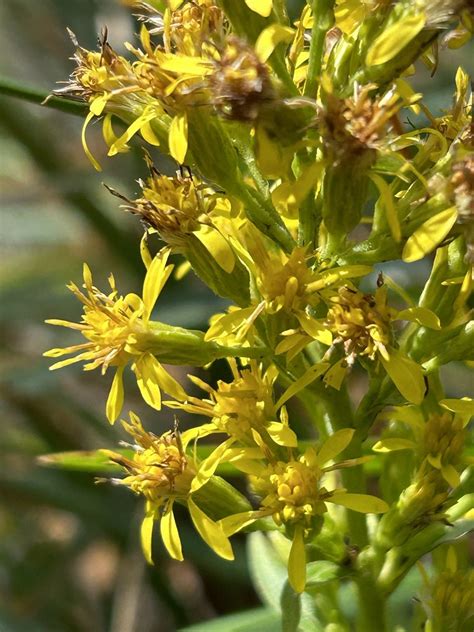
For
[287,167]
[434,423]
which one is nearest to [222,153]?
[287,167]

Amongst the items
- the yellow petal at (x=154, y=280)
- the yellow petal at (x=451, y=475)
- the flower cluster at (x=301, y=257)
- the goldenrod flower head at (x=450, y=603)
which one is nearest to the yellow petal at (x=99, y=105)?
the flower cluster at (x=301, y=257)

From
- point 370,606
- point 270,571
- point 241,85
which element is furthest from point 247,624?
point 241,85

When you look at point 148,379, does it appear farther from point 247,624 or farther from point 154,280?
point 247,624

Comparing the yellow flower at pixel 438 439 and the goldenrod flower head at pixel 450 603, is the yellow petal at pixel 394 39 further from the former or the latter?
the goldenrod flower head at pixel 450 603

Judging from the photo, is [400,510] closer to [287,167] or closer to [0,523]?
[287,167]

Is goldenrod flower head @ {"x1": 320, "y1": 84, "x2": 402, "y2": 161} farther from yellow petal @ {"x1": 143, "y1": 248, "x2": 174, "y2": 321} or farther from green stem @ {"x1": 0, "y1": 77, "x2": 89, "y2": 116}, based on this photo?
green stem @ {"x1": 0, "y1": 77, "x2": 89, "y2": 116}
